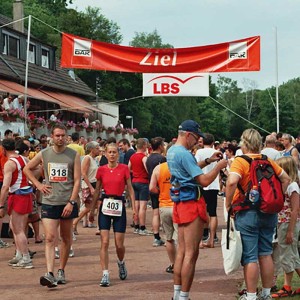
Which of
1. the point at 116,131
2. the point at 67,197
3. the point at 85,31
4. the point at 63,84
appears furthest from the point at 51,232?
the point at 85,31

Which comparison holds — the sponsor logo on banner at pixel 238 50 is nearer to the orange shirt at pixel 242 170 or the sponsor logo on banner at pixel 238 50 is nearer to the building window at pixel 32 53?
the orange shirt at pixel 242 170

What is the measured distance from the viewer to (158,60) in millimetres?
16281

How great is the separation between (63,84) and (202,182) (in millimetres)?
36374

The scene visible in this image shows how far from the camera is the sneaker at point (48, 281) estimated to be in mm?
8994

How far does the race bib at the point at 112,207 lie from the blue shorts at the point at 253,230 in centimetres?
248

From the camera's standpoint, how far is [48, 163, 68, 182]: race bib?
9312 mm

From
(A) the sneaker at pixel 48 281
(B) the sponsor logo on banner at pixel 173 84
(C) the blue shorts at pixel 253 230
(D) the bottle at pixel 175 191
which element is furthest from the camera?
(B) the sponsor logo on banner at pixel 173 84

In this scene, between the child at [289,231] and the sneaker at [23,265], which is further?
the sneaker at [23,265]

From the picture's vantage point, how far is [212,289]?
9117 millimetres

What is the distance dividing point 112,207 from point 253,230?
105 inches

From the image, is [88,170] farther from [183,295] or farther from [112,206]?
[183,295]

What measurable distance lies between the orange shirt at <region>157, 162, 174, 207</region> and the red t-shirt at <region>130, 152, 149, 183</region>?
4.39m

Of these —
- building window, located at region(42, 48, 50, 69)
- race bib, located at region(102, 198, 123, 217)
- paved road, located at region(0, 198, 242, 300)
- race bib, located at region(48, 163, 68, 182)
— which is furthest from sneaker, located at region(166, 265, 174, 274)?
building window, located at region(42, 48, 50, 69)

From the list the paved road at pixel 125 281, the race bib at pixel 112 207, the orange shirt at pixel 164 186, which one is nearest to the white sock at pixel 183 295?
the paved road at pixel 125 281
